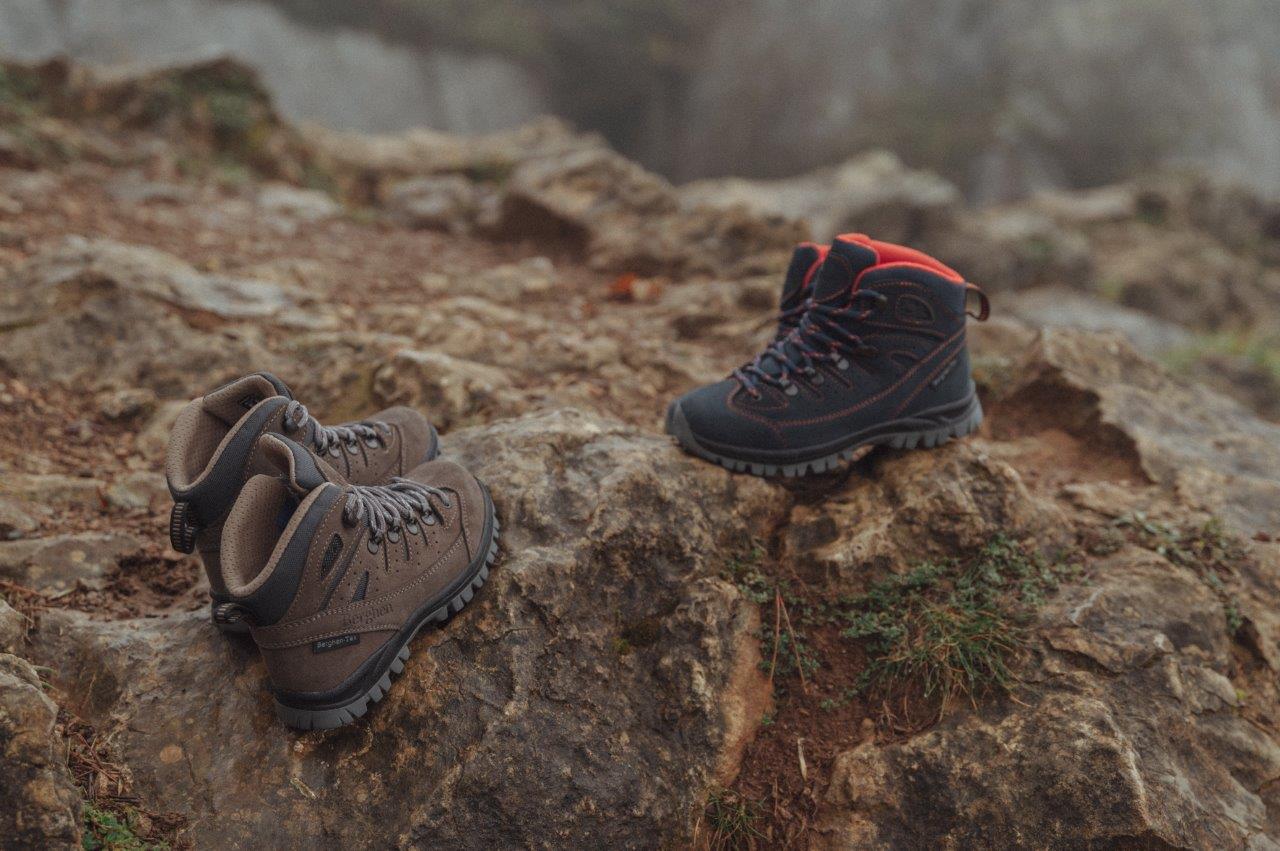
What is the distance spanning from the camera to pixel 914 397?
259cm

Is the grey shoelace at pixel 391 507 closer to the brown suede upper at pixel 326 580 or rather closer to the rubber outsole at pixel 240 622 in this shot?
the brown suede upper at pixel 326 580

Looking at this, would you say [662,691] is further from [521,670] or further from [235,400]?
[235,400]

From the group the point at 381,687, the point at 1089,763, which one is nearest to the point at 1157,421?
the point at 1089,763

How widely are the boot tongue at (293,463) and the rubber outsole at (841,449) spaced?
1.26 meters

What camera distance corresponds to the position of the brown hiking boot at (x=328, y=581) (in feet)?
6.00

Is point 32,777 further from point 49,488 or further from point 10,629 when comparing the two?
point 49,488

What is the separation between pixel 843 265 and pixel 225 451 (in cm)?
199

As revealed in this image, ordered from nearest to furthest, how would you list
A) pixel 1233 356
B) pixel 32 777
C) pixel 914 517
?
pixel 32 777 → pixel 914 517 → pixel 1233 356

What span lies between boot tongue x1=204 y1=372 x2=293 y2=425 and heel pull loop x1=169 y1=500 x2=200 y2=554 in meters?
0.29

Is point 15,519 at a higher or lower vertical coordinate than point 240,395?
lower

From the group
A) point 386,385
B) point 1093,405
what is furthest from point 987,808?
point 386,385

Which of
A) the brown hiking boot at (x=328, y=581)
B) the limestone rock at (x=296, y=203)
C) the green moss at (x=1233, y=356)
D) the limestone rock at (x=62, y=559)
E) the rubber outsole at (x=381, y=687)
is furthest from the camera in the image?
the limestone rock at (x=296, y=203)

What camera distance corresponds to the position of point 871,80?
19656 millimetres

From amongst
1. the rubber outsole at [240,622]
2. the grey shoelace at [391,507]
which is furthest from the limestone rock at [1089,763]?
the rubber outsole at [240,622]
